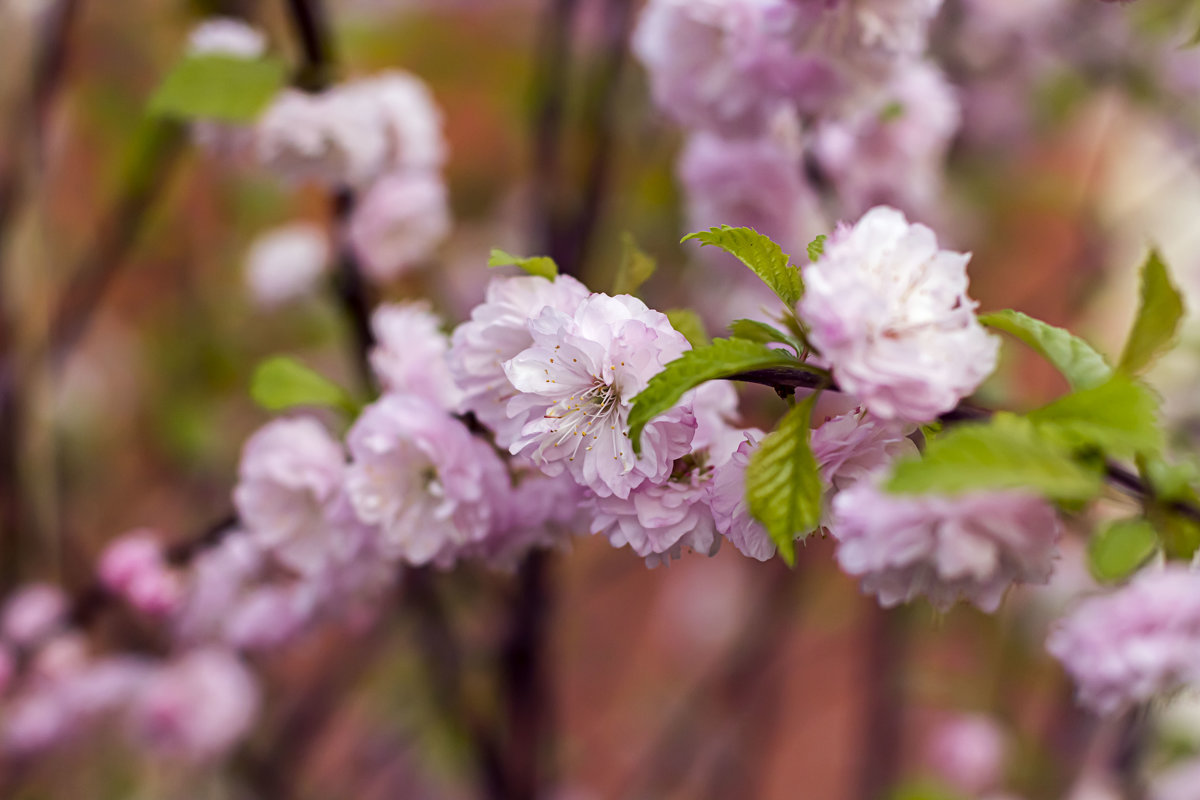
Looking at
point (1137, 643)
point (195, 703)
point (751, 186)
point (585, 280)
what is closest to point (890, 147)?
point (751, 186)

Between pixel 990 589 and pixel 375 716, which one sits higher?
pixel 990 589

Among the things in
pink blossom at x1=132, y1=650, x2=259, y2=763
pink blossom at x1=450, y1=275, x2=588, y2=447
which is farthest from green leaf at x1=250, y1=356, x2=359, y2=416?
pink blossom at x1=132, y1=650, x2=259, y2=763

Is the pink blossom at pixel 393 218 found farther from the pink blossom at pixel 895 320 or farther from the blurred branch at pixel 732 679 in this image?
the blurred branch at pixel 732 679

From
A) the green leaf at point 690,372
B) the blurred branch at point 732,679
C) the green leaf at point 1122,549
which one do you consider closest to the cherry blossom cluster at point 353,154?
the green leaf at point 690,372

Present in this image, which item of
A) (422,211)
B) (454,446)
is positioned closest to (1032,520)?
(454,446)

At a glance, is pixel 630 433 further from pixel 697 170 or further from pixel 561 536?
pixel 697 170

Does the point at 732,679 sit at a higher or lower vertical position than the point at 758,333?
lower

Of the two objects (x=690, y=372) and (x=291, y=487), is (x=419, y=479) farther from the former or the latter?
(x=690, y=372)

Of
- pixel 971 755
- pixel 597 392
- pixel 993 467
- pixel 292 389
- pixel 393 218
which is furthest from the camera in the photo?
pixel 971 755
